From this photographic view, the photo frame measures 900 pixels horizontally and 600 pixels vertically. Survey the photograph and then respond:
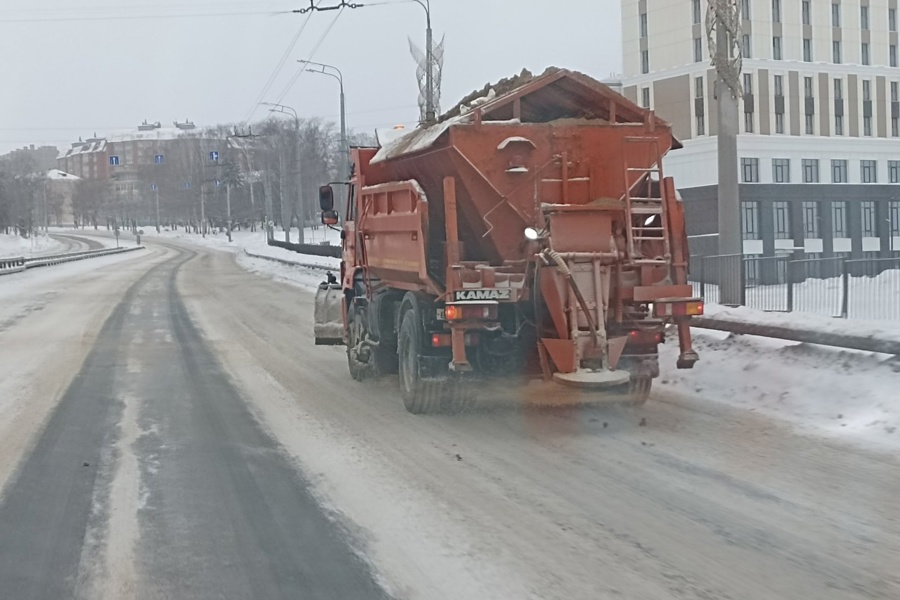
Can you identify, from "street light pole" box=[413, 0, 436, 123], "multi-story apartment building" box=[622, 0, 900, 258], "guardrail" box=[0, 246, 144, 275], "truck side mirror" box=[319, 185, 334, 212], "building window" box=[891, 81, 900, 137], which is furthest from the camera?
"building window" box=[891, 81, 900, 137]

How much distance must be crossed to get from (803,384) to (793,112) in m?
53.3

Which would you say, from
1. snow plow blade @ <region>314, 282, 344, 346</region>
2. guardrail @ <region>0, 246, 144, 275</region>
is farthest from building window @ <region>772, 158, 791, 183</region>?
snow plow blade @ <region>314, 282, 344, 346</region>

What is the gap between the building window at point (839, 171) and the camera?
59875 millimetres

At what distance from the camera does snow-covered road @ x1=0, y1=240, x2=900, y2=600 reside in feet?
17.3

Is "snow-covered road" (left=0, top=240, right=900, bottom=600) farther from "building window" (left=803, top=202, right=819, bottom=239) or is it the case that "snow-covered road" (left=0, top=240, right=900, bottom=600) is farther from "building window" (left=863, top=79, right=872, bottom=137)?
"building window" (left=863, top=79, right=872, bottom=137)

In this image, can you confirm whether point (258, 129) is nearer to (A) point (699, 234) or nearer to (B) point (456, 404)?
(A) point (699, 234)

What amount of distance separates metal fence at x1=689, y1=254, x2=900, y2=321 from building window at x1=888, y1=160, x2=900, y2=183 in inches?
2014

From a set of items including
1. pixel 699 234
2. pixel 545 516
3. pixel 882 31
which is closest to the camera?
pixel 545 516

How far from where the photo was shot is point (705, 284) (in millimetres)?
16531

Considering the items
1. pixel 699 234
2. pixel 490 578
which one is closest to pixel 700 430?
pixel 490 578

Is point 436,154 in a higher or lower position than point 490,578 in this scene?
higher

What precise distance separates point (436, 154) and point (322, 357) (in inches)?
264

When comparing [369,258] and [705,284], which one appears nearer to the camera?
[369,258]

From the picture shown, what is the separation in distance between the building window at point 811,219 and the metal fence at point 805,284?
4499cm
